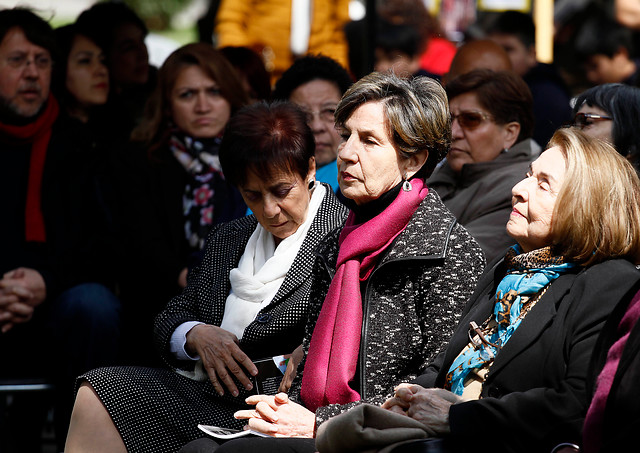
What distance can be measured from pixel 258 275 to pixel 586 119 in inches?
57.9

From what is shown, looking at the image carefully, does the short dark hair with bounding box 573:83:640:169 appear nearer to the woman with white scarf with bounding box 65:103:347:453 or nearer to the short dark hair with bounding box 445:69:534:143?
the short dark hair with bounding box 445:69:534:143

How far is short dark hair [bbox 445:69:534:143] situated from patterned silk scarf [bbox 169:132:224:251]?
1.38m

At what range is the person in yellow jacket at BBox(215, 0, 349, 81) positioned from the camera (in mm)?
7367

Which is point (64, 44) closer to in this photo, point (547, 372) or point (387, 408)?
point (387, 408)

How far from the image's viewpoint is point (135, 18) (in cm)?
641

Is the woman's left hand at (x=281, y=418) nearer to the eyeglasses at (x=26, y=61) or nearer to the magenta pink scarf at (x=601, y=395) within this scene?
the magenta pink scarf at (x=601, y=395)

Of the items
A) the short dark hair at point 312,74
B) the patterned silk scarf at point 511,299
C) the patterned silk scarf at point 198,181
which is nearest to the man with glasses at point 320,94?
the short dark hair at point 312,74

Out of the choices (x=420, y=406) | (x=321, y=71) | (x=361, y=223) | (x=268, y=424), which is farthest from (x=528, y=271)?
(x=321, y=71)

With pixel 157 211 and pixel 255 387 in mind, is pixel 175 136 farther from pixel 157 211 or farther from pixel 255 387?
pixel 255 387

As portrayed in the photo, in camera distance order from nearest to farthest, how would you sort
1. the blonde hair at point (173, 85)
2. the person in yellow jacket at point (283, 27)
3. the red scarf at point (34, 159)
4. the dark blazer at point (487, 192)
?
the dark blazer at point (487, 192) → the red scarf at point (34, 159) → the blonde hair at point (173, 85) → the person in yellow jacket at point (283, 27)

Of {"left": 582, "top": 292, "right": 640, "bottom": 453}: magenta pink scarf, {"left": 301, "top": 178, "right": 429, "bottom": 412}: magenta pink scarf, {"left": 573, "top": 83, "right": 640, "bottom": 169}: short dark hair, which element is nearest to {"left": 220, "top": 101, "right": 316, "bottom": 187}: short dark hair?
{"left": 301, "top": 178, "right": 429, "bottom": 412}: magenta pink scarf

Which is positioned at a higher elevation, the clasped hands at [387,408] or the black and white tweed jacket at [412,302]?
the black and white tweed jacket at [412,302]

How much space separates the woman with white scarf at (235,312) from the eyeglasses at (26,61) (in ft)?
6.01

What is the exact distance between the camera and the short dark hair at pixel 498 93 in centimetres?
462
